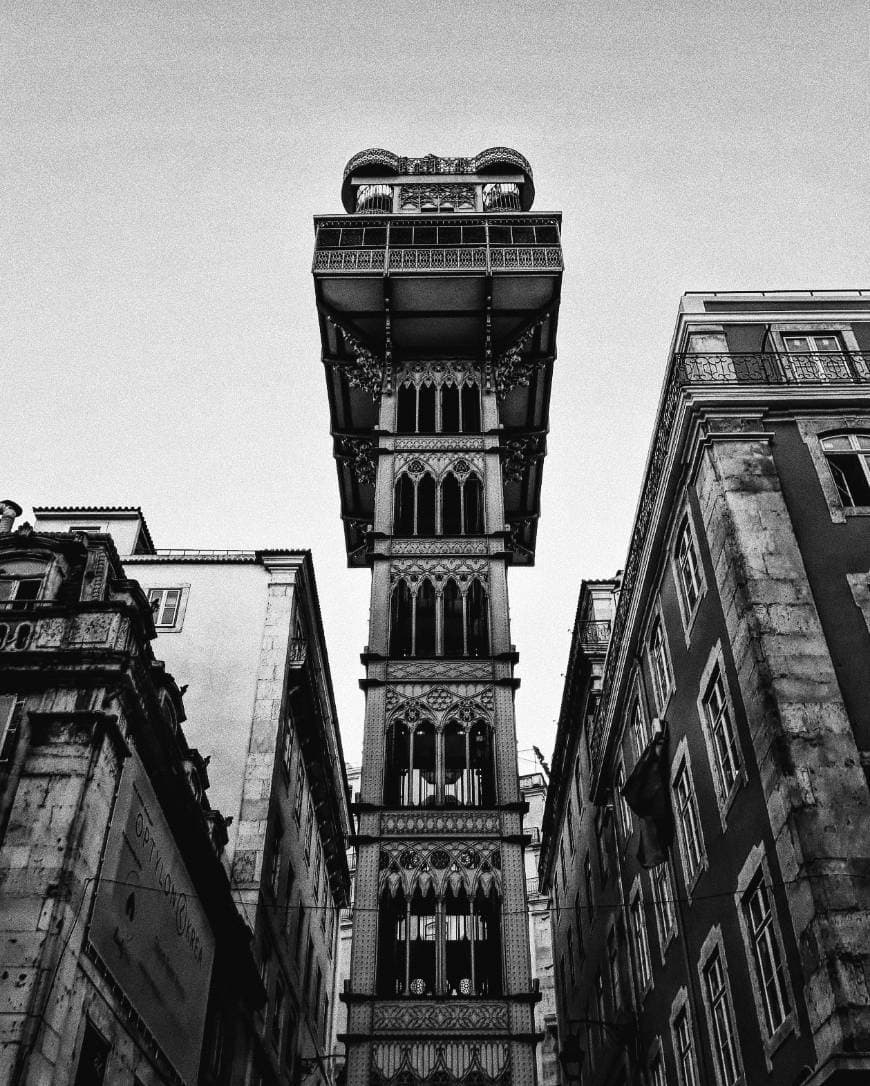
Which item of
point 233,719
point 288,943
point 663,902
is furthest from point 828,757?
point 288,943

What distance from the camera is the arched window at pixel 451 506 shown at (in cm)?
4081

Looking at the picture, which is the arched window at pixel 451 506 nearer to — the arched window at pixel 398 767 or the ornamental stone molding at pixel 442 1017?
the arched window at pixel 398 767

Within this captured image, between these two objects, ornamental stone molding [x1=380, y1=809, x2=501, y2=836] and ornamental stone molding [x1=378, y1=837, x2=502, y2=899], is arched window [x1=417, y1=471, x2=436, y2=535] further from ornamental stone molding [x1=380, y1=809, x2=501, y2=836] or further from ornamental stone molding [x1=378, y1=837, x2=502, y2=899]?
ornamental stone molding [x1=378, y1=837, x2=502, y2=899]

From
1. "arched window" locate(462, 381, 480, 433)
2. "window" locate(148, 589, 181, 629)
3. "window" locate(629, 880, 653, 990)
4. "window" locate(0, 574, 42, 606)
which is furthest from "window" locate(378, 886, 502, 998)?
"arched window" locate(462, 381, 480, 433)

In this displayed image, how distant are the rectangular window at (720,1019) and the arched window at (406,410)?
28639mm

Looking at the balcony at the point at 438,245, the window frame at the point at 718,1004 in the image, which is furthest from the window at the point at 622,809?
the balcony at the point at 438,245

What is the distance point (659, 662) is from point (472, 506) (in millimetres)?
17952

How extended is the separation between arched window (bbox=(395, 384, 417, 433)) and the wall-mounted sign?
25.7m

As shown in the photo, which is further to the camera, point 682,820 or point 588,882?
point 588,882

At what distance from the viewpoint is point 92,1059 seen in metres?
16.5

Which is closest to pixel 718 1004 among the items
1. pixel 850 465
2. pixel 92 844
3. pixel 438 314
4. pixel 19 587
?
pixel 850 465

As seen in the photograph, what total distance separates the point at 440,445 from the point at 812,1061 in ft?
102

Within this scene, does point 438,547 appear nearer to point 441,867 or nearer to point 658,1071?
point 441,867

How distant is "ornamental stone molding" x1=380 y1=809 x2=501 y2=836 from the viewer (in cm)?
3153
